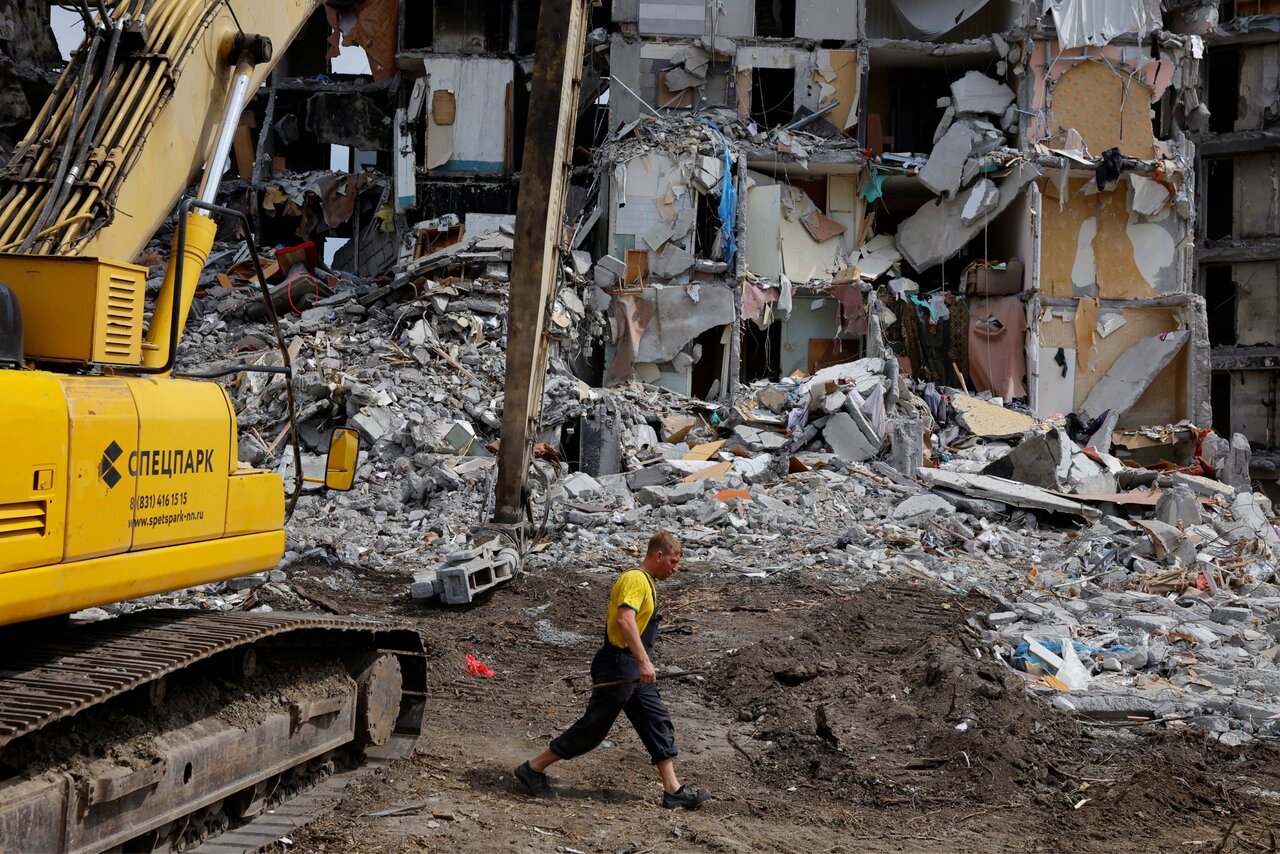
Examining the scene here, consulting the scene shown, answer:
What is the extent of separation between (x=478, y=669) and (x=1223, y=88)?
124ft

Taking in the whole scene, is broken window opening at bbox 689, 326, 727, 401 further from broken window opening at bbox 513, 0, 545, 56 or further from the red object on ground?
the red object on ground

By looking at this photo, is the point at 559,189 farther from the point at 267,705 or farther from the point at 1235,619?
the point at 1235,619

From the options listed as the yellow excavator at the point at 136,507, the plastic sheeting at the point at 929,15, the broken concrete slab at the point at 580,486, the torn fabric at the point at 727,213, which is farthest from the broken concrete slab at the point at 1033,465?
the plastic sheeting at the point at 929,15

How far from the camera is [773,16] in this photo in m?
28.4

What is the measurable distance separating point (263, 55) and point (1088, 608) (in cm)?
829

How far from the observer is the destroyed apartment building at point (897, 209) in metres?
24.3

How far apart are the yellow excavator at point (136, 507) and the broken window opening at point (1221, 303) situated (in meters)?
36.8

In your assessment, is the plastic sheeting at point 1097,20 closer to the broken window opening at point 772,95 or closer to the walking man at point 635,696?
the broken window opening at point 772,95

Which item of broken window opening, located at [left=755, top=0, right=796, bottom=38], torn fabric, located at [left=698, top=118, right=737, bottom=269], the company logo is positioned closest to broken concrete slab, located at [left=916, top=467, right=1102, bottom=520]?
Answer: torn fabric, located at [left=698, top=118, right=737, bottom=269]

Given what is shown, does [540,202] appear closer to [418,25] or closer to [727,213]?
[727,213]

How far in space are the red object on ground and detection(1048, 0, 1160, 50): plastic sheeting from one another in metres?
22.7

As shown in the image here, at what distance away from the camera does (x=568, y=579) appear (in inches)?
452

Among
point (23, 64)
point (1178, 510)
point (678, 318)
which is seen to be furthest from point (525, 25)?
point (1178, 510)

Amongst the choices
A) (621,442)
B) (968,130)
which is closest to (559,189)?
(621,442)
